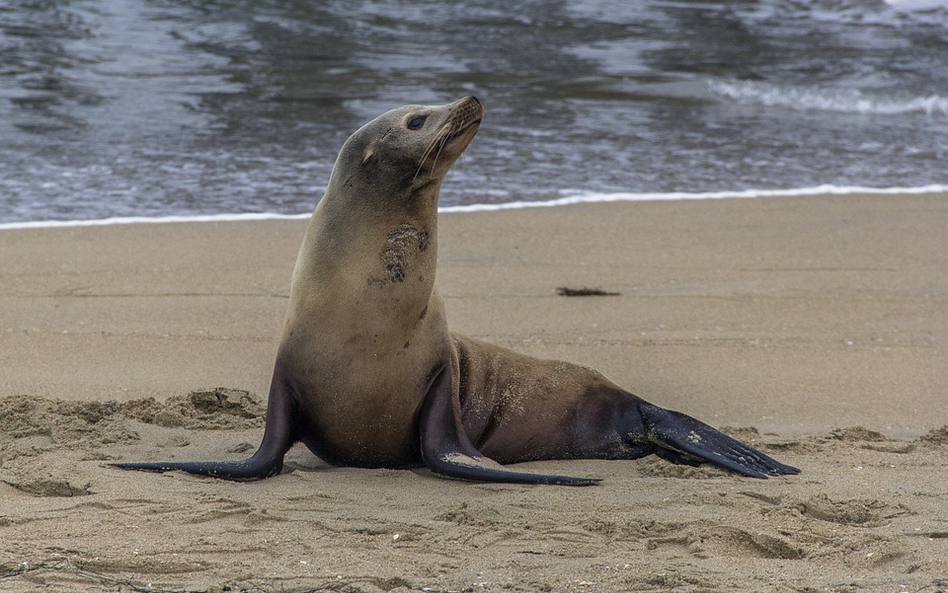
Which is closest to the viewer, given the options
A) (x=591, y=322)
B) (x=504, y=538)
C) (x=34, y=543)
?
(x=34, y=543)

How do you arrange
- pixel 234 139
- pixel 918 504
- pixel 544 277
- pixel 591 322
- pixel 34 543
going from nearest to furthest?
pixel 34 543
pixel 918 504
pixel 591 322
pixel 544 277
pixel 234 139

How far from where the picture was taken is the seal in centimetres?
404

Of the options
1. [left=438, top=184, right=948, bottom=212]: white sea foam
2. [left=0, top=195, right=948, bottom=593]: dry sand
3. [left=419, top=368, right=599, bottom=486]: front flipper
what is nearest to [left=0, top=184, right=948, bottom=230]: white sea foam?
[left=438, top=184, right=948, bottom=212]: white sea foam

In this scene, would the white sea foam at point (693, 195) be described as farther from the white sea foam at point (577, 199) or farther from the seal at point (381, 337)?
the seal at point (381, 337)

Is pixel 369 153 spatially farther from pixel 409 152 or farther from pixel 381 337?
pixel 381 337

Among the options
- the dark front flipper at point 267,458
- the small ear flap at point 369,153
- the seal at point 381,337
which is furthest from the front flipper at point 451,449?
the small ear flap at point 369,153

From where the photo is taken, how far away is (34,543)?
3055 millimetres

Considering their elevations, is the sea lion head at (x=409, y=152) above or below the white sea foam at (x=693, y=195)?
above

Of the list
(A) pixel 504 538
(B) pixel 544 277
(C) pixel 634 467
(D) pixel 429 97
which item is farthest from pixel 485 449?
(D) pixel 429 97

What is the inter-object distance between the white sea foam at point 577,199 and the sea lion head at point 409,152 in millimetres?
3990

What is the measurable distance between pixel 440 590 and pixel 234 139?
8.75 metres

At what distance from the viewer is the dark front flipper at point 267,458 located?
384 centimetres

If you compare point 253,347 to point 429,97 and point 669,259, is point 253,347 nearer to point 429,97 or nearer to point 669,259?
point 669,259

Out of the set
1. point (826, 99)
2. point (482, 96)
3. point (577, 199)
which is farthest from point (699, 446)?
point (826, 99)
